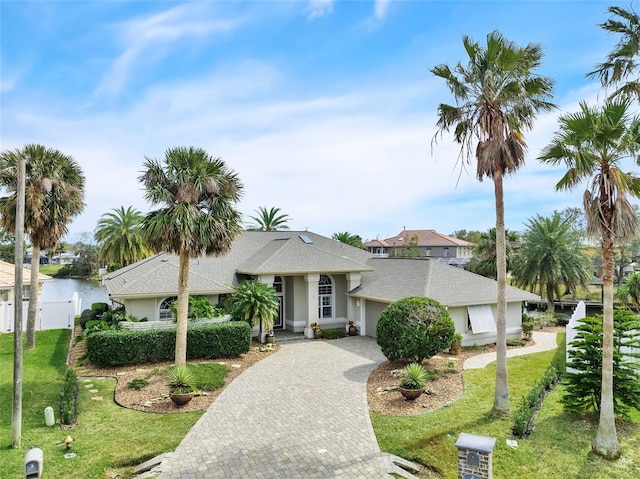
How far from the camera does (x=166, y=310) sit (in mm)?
18562

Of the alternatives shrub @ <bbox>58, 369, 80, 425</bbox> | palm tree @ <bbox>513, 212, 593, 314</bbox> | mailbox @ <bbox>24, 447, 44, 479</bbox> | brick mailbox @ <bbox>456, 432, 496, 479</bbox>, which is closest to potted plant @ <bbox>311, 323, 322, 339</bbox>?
shrub @ <bbox>58, 369, 80, 425</bbox>

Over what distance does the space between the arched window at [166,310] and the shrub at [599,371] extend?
15.2m

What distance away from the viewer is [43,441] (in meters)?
9.15

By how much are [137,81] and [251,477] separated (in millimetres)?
11237

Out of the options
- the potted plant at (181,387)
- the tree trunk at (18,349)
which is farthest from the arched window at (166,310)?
the tree trunk at (18,349)

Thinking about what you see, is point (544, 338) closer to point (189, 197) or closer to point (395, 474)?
point (395, 474)

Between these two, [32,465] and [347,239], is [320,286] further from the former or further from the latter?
[347,239]

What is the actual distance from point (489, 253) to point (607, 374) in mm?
26562

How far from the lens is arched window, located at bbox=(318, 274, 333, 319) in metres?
22.9

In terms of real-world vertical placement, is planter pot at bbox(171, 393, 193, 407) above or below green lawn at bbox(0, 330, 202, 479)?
above

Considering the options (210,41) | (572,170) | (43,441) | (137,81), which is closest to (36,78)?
(137,81)

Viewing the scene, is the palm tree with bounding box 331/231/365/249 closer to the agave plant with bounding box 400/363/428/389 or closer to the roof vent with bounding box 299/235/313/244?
the roof vent with bounding box 299/235/313/244

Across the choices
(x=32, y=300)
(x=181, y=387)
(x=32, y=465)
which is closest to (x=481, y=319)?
(x=181, y=387)

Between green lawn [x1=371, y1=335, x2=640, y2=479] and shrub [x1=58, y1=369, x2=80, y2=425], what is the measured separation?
755cm
